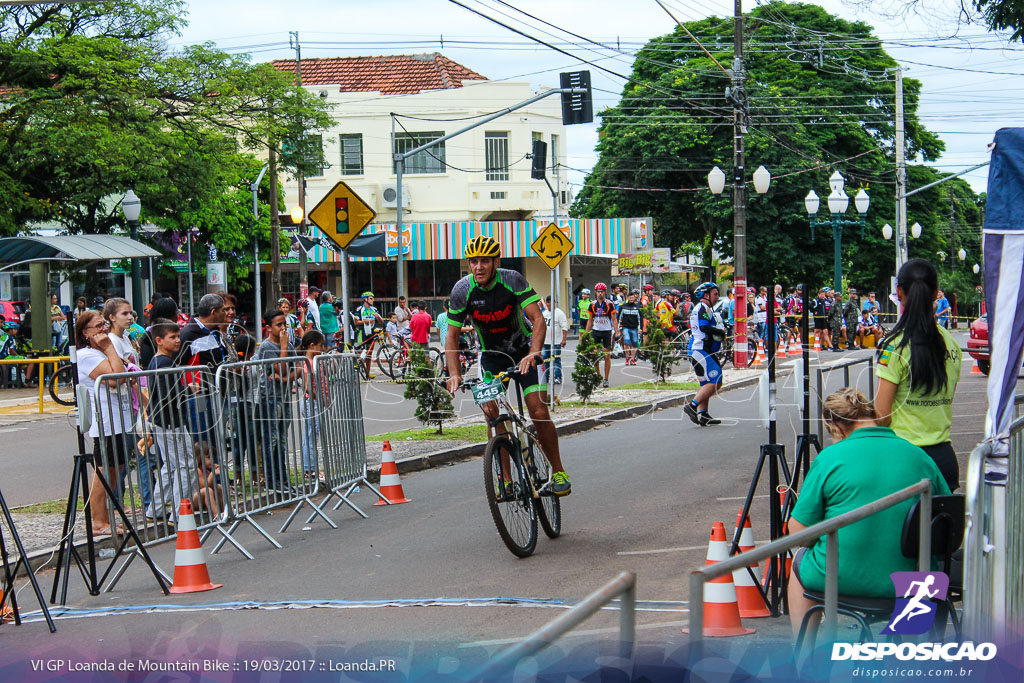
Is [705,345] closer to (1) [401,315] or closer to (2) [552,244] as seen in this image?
(2) [552,244]

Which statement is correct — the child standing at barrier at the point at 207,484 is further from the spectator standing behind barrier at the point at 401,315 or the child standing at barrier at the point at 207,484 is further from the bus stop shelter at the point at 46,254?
the spectator standing behind barrier at the point at 401,315

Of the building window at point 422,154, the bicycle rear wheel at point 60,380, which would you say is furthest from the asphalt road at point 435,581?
the building window at point 422,154

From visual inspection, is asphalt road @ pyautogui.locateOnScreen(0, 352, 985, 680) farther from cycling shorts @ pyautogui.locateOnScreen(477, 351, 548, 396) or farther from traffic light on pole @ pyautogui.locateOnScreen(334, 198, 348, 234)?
traffic light on pole @ pyautogui.locateOnScreen(334, 198, 348, 234)

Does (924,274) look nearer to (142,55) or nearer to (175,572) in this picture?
(175,572)

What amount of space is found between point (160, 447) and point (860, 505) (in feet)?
16.6

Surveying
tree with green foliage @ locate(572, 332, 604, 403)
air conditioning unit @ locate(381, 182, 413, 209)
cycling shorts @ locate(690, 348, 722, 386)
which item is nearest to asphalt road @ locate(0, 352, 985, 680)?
cycling shorts @ locate(690, 348, 722, 386)

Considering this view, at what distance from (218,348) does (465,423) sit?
6.38m

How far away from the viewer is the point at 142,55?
25203 millimetres

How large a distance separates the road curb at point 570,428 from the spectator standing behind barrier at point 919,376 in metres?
6.48

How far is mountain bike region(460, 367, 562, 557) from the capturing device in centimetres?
739

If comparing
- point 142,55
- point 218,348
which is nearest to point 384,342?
point 142,55

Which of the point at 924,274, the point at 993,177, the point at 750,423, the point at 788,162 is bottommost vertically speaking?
the point at 750,423

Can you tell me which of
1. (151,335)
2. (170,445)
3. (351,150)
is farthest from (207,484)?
(351,150)

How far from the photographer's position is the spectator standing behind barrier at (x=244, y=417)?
848 centimetres
